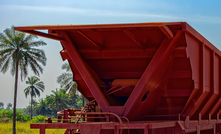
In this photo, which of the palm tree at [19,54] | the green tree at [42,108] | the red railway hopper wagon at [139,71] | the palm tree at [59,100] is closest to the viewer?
the red railway hopper wagon at [139,71]

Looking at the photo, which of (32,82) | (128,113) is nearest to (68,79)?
(32,82)

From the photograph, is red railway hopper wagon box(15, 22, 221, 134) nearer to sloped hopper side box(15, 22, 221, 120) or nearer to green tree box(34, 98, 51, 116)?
sloped hopper side box(15, 22, 221, 120)

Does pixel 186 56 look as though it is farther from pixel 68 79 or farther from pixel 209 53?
pixel 68 79

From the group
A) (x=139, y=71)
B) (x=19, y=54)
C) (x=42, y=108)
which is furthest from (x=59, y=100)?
(x=139, y=71)

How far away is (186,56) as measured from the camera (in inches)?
417

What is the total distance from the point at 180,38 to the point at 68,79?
3082cm

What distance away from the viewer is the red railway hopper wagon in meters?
10.3

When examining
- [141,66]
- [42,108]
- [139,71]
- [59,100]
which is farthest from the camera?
[42,108]

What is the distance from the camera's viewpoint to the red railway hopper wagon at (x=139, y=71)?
10.3 meters

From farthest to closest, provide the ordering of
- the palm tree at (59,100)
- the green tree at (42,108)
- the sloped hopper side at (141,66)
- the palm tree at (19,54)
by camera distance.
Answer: the green tree at (42,108) < the palm tree at (59,100) < the palm tree at (19,54) < the sloped hopper side at (141,66)

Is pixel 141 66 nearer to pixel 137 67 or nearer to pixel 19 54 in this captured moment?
pixel 137 67

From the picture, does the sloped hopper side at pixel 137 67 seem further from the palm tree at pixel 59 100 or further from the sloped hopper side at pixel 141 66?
the palm tree at pixel 59 100

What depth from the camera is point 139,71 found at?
467 inches

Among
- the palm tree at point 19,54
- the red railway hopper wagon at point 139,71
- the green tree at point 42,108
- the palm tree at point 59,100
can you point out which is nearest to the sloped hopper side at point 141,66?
the red railway hopper wagon at point 139,71
